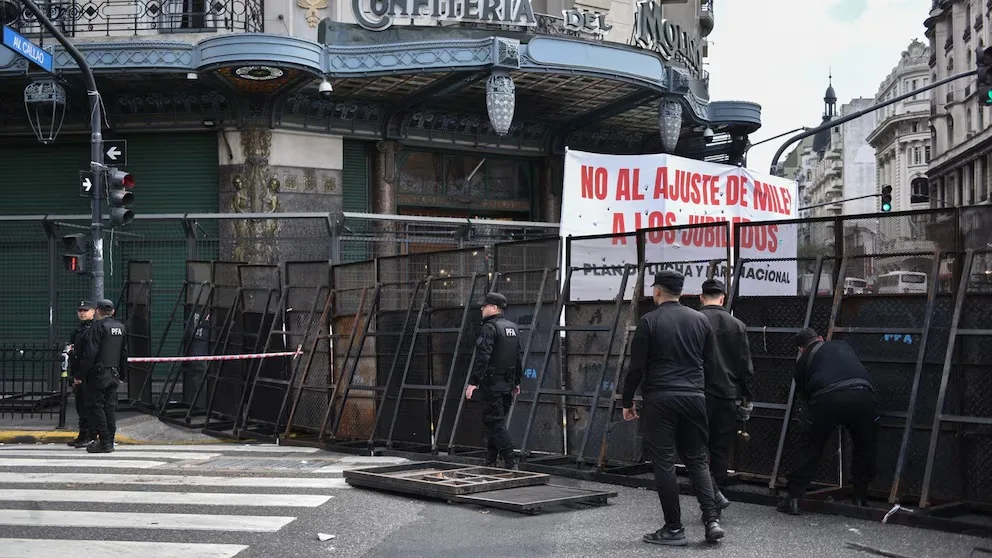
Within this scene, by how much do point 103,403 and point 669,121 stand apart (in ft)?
41.8

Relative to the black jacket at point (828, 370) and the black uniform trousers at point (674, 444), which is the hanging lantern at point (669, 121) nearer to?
the black jacket at point (828, 370)

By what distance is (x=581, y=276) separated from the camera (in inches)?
473

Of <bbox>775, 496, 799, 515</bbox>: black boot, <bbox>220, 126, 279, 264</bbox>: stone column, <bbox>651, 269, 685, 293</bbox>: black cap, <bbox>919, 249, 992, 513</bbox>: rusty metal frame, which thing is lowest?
<bbox>775, 496, 799, 515</bbox>: black boot

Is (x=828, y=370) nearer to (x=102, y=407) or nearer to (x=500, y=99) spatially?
(x=102, y=407)

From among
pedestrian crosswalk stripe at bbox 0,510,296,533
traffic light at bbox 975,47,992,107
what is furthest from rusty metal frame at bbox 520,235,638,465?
traffic light at bbox 975,47,992,107

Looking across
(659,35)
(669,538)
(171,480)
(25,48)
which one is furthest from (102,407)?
(659,35)

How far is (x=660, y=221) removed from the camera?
1215 cm

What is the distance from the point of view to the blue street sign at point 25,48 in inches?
576

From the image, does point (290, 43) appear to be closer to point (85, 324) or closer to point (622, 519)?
point (85, 324)

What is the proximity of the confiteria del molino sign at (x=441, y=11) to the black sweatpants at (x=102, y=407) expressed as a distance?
31.2 feet

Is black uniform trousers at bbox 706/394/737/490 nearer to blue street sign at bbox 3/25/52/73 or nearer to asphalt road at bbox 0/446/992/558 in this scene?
asphalt road at bbox 0/446/992/558

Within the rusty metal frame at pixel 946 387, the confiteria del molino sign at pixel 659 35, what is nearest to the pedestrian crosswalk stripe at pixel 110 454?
the rusty metal frame at pixel 946 387

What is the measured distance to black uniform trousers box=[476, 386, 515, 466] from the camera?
1119 cm

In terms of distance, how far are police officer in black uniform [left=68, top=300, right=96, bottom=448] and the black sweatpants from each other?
0.19 metres
